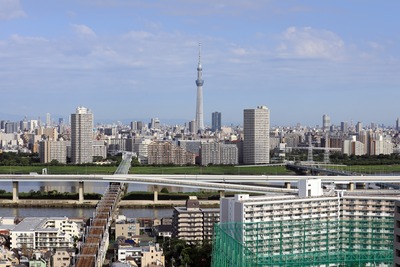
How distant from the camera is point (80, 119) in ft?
73.0

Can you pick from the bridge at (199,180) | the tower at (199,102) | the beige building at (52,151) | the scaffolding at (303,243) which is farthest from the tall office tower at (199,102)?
the scaffolding at (303,243)

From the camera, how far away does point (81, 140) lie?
2170cm

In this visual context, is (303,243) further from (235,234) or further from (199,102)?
(199,102)

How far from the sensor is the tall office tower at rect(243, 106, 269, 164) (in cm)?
2228

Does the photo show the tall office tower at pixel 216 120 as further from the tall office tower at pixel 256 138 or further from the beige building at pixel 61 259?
the beige building at pixel 61 259

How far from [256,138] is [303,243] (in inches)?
662

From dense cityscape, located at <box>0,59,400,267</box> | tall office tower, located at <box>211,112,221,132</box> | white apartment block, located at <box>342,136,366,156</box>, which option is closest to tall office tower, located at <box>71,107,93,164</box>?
white apartment block, located at <box>342,136,366,156</box>

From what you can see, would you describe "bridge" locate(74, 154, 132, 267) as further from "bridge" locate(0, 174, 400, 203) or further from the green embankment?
the green embankment

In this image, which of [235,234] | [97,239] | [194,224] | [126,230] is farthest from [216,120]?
[235,234]

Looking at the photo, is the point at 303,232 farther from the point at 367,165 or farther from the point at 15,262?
the point at 367,165

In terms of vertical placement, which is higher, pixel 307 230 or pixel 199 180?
pixel 307 230

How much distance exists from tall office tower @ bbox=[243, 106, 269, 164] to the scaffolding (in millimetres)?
16083

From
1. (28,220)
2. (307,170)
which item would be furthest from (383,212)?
(307,170)

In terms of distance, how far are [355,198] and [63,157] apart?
605 inches
